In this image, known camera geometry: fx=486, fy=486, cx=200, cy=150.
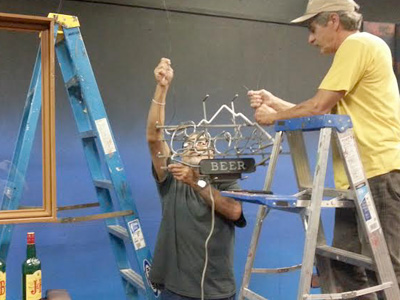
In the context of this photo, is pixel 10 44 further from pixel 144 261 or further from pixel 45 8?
pixel 144 261

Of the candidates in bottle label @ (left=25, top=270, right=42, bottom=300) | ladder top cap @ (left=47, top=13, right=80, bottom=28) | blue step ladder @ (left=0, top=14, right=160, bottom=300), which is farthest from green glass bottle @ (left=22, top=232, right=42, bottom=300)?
ladder top cap @ (left=47, top=13, right=80, bottom=28)

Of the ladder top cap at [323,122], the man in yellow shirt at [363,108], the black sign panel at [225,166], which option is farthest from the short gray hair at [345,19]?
the black sign panel at [225,166]

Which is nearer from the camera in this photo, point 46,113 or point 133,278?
point 46,113

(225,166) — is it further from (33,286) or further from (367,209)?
(33,286)

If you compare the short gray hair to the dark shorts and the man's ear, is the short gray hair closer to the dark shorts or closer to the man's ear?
the man's ear

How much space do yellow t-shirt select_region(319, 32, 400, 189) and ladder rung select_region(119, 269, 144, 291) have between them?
87cm

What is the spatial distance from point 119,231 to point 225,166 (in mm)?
599

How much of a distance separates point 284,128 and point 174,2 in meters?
1.35

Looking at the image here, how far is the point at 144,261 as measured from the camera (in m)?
1.90

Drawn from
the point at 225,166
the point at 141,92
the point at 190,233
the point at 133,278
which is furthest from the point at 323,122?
the point at 141,92

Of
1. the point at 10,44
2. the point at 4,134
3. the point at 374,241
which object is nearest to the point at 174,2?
the point at 10,44

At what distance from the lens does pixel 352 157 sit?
57.9 inches

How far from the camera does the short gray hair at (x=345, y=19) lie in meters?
1.63

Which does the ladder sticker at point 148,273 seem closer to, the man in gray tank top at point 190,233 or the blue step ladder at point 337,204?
the man in gray tank top at point 190,233
